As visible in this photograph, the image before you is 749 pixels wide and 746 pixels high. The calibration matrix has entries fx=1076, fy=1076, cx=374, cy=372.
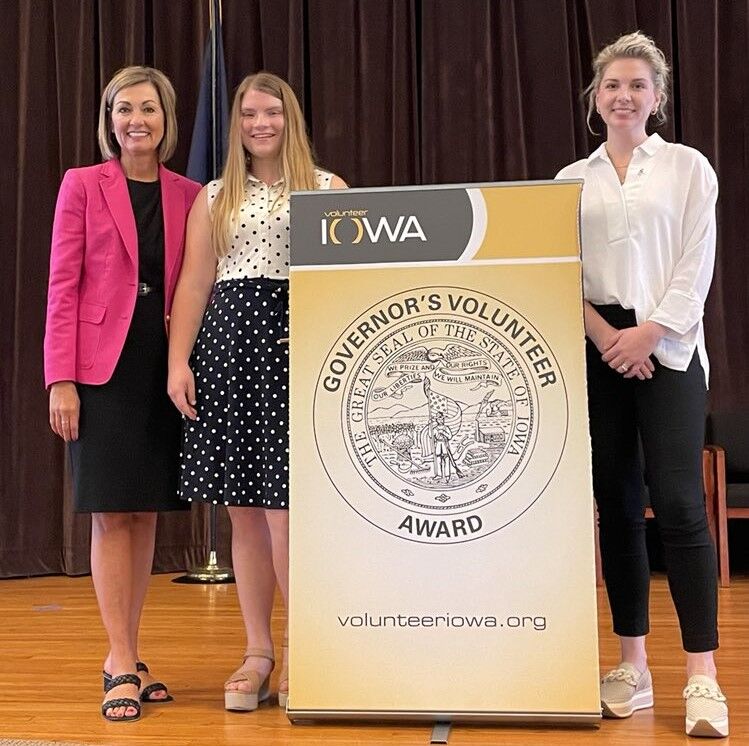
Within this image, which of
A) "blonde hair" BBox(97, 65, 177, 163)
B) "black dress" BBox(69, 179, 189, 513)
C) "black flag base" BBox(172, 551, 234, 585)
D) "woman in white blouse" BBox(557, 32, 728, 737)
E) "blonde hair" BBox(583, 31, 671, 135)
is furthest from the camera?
"black flag base" BBox(172, 551, 234, 585)

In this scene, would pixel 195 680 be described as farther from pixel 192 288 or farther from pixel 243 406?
pixel 192 288

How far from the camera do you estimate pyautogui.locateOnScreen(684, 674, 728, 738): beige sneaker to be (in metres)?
2.10

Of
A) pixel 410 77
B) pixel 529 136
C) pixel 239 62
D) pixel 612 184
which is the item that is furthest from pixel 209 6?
pixel 612 184

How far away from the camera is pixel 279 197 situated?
8.09 feet

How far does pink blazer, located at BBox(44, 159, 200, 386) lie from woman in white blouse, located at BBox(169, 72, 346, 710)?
4.0 inches

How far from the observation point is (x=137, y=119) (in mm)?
2521

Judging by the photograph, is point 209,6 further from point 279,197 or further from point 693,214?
point 693,214

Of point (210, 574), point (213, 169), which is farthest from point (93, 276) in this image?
point (210, 574)

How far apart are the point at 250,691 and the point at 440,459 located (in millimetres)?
693

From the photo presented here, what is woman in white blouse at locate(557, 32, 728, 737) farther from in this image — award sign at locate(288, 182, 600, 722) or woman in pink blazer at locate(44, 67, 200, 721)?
woman in pink blazer at locate(44, 67, 200, 721)

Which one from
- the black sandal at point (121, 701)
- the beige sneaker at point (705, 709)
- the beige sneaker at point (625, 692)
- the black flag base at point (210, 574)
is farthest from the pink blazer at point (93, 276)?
the black flag base at point (210, 574)

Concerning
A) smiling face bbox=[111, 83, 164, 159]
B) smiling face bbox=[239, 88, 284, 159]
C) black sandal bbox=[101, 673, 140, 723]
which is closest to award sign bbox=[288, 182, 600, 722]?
smiling face bbox=[239, 88, 284, 159]

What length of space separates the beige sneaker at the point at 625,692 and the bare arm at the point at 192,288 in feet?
3.63

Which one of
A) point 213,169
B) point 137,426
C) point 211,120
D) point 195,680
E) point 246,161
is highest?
point 211,120
